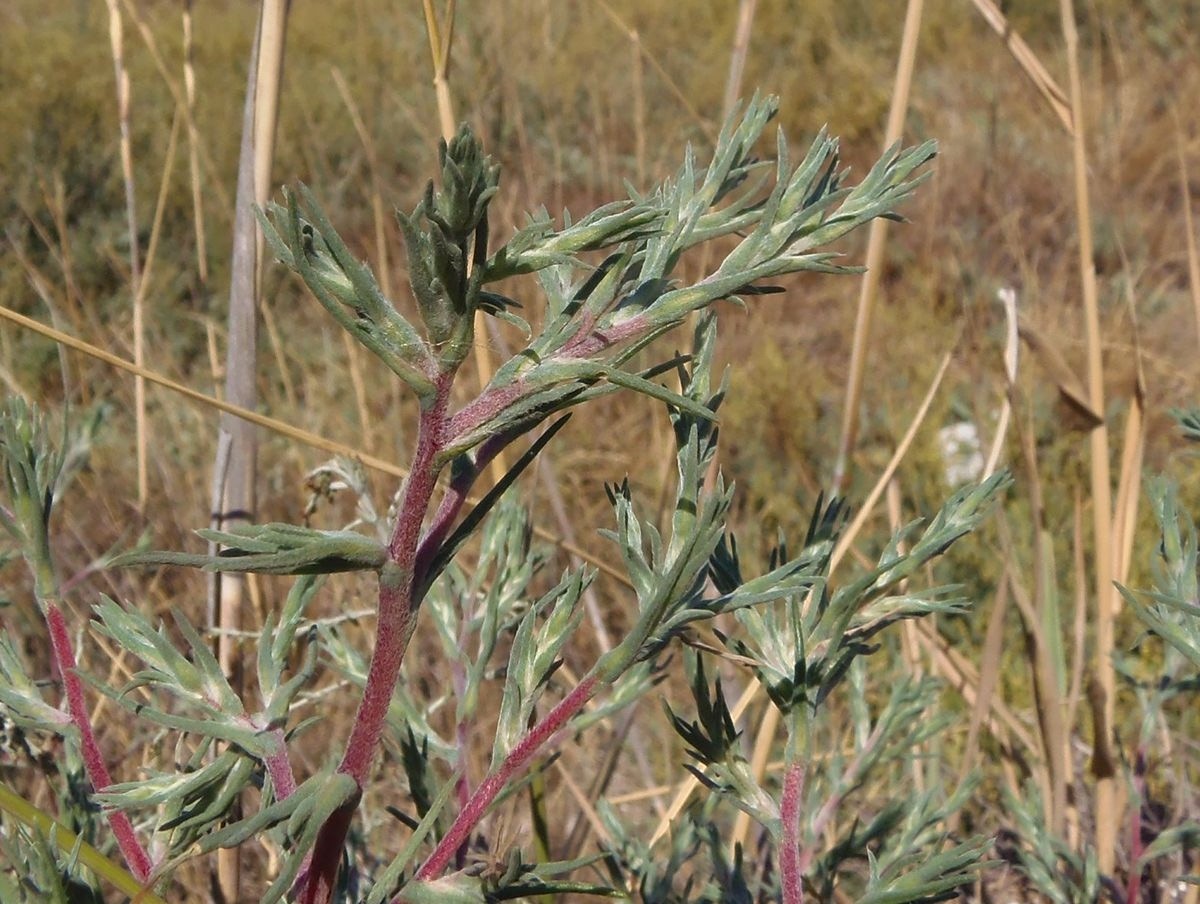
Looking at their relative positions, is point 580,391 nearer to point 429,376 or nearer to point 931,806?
point 429,376

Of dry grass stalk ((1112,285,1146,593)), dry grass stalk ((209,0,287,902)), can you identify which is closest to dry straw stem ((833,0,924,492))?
dry grass stalk ((1112,285,1146,593))

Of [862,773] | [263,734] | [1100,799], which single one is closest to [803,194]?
[263,734]

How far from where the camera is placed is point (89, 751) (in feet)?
1.56

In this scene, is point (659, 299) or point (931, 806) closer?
point (659, 299)

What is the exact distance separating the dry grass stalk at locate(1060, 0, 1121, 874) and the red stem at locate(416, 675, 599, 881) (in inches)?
18.9

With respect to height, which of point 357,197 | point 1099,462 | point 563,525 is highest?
point 1099,462

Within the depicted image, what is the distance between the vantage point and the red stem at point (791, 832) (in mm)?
484

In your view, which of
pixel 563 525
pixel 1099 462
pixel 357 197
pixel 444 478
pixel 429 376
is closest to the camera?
pixel 429 376

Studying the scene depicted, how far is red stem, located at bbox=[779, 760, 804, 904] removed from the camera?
48 cm

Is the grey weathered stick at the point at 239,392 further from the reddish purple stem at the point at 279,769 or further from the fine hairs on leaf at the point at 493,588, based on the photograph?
the reddish purple stem at the point at 279,769

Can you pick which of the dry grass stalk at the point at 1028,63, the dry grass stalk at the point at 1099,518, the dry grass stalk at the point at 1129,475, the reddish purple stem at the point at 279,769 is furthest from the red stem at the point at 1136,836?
the reddish purple stem at the point at 279,769

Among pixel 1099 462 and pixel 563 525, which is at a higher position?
pixel 1099 462

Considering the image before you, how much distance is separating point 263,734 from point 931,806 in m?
0.41

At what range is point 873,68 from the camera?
13.4ft
